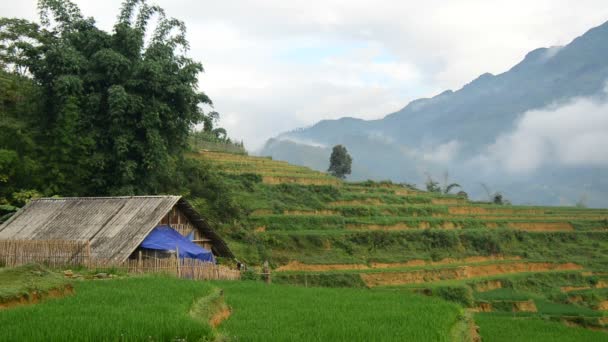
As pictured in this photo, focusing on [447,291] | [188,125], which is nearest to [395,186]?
[447,291]

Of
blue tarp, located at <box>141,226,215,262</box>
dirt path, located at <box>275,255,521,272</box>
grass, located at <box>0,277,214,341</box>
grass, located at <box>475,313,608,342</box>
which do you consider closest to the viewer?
grass, located at <box>0,277,214,341</box>

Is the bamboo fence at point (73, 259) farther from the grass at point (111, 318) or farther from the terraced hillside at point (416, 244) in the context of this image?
the terraced hillside at point (416, 244)

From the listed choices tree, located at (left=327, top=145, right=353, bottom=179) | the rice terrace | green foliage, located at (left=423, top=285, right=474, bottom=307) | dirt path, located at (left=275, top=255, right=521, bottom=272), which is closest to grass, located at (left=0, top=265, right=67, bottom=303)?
the rice terrace

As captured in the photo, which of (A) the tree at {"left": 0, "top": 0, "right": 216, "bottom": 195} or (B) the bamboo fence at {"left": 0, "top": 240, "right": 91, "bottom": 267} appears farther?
(A) the tree at {"left": 0, "top": 0, "right": 216, "bottom": 195}

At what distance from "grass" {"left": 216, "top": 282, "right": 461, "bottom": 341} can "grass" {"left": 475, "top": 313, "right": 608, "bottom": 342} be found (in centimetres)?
185

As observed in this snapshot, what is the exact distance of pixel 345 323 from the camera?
10258 millimetres

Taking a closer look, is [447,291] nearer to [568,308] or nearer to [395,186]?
[568,308]

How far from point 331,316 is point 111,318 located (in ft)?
13.2

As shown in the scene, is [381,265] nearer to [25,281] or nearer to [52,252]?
[52,252]

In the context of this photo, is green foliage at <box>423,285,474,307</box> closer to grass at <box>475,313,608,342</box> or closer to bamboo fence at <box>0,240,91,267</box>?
grass at <box>475,313,608,342</box>

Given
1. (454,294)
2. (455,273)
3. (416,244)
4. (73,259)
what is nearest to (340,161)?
(416,244)

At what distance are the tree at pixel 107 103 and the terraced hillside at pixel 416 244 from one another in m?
5.96

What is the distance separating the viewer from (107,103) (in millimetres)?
23344

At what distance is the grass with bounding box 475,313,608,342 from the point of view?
14.7 m
